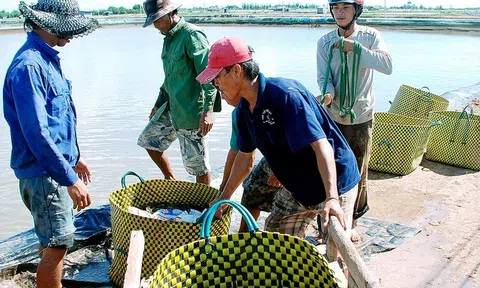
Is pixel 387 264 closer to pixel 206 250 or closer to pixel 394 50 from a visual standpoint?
pixel 206 250

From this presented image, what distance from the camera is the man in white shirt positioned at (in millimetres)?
3559

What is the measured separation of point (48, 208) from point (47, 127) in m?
0.42

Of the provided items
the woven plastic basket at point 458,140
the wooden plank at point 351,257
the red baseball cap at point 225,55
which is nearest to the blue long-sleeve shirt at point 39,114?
the red baseball cap at point 225,55

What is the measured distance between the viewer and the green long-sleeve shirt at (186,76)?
407 centimetres

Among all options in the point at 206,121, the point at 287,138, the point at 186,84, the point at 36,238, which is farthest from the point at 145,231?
the point at 186,84

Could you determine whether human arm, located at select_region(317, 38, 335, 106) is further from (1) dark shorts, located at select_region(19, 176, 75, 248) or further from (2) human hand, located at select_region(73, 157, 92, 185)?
(1) dark shorts, located at select_region(19, 176, 75, 248)

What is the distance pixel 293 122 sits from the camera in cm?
237

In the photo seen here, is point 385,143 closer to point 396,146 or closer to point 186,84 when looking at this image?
point 396,146

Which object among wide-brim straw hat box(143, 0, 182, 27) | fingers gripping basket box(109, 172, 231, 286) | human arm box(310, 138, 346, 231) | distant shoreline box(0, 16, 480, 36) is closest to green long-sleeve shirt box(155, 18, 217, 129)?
wide-brim straw hat box(143, 0, 182, 27)

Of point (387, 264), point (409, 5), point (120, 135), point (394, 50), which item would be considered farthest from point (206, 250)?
point (409, 5)

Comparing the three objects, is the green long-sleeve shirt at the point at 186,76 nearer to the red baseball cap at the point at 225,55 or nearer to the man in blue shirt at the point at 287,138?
the man in blue shirt at the point at 287,138

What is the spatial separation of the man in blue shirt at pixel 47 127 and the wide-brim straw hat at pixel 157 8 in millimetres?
1218

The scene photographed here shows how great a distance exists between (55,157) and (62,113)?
0.28 meters

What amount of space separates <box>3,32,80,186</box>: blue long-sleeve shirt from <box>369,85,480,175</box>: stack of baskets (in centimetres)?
357
